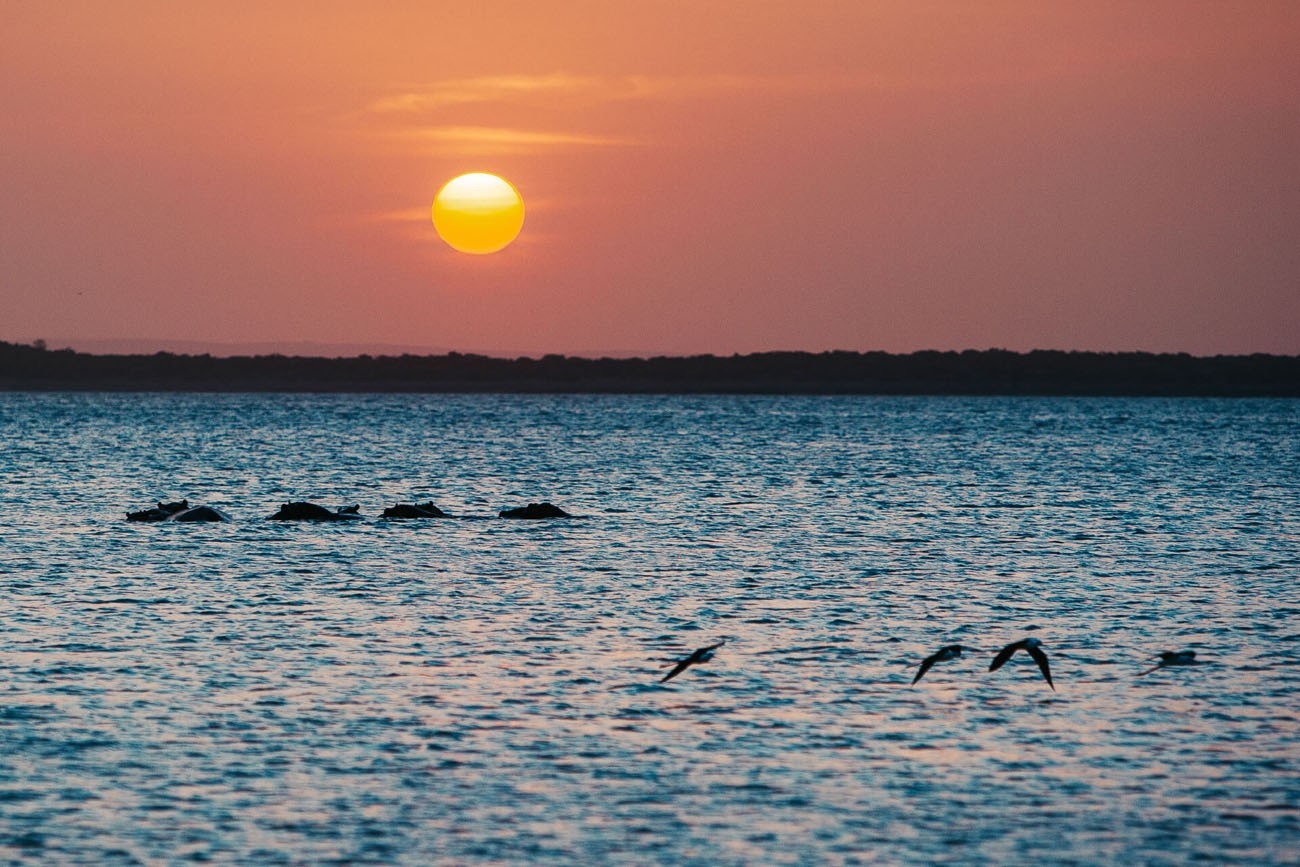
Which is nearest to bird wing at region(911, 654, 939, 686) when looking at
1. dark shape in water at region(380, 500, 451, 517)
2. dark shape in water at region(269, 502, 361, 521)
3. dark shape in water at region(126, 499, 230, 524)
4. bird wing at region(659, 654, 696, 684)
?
bird wing at region(659, 654, 696, 684)

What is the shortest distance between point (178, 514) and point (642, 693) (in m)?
33.5

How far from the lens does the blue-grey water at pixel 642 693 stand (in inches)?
636

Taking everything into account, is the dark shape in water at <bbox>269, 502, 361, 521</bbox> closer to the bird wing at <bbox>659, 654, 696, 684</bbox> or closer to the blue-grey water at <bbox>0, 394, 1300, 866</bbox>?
the blue-grey water at <bbox>0, 394, 1300, 866</bbox>

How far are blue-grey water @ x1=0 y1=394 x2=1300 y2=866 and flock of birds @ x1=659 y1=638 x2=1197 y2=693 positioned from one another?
35cm

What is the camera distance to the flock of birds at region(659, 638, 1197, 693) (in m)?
21.4

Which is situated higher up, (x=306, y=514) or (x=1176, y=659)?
(x=1176, y=659)

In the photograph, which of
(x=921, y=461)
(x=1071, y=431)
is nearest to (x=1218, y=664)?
(x=921, y=461)

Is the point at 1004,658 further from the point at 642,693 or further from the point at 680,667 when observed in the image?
the point at 642,693

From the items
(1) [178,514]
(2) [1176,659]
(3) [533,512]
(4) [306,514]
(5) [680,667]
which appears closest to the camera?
(5) [680,667]

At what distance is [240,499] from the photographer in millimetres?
65188

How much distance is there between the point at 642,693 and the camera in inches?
896

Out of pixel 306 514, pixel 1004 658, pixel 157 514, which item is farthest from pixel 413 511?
pixel 1004 658

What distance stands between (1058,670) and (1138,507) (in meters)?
39.9

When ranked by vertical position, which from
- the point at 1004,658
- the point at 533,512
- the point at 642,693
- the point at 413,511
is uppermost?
the point at 1004,658
